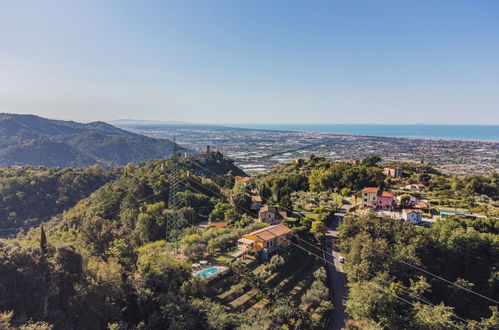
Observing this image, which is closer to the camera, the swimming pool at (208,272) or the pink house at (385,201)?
the swimming pool at (208,272)

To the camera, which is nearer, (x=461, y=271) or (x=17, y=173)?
(x=461, y=271)

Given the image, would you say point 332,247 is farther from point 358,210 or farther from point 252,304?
point 252,304

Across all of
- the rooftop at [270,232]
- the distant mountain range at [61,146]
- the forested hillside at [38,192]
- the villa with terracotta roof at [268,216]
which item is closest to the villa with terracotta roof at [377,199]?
the villa with terracotta roof at [268,216]

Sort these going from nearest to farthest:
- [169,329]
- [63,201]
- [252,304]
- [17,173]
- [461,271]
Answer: [169,329] < [252,304] < [461,271] < [63,201] < [17,173]

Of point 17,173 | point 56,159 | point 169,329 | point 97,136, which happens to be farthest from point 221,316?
point 97,136

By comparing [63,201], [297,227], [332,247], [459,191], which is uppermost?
[459,191]

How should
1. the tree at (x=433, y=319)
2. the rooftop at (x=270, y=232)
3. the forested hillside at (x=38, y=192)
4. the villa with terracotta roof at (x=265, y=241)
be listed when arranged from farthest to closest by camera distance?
the forested hillside at (x=38, y=192)
the rooftop at (x=270, y=232)
the villa with terracotta roof at (x=265, y=241)
the tree at (x=433, y=319)

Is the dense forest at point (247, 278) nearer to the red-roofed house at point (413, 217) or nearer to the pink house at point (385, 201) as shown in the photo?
the red-roofed house at point (413, 217)

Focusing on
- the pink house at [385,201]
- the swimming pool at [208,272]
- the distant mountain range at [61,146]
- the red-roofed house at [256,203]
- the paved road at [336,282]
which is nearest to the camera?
the paved road at [336,282]
